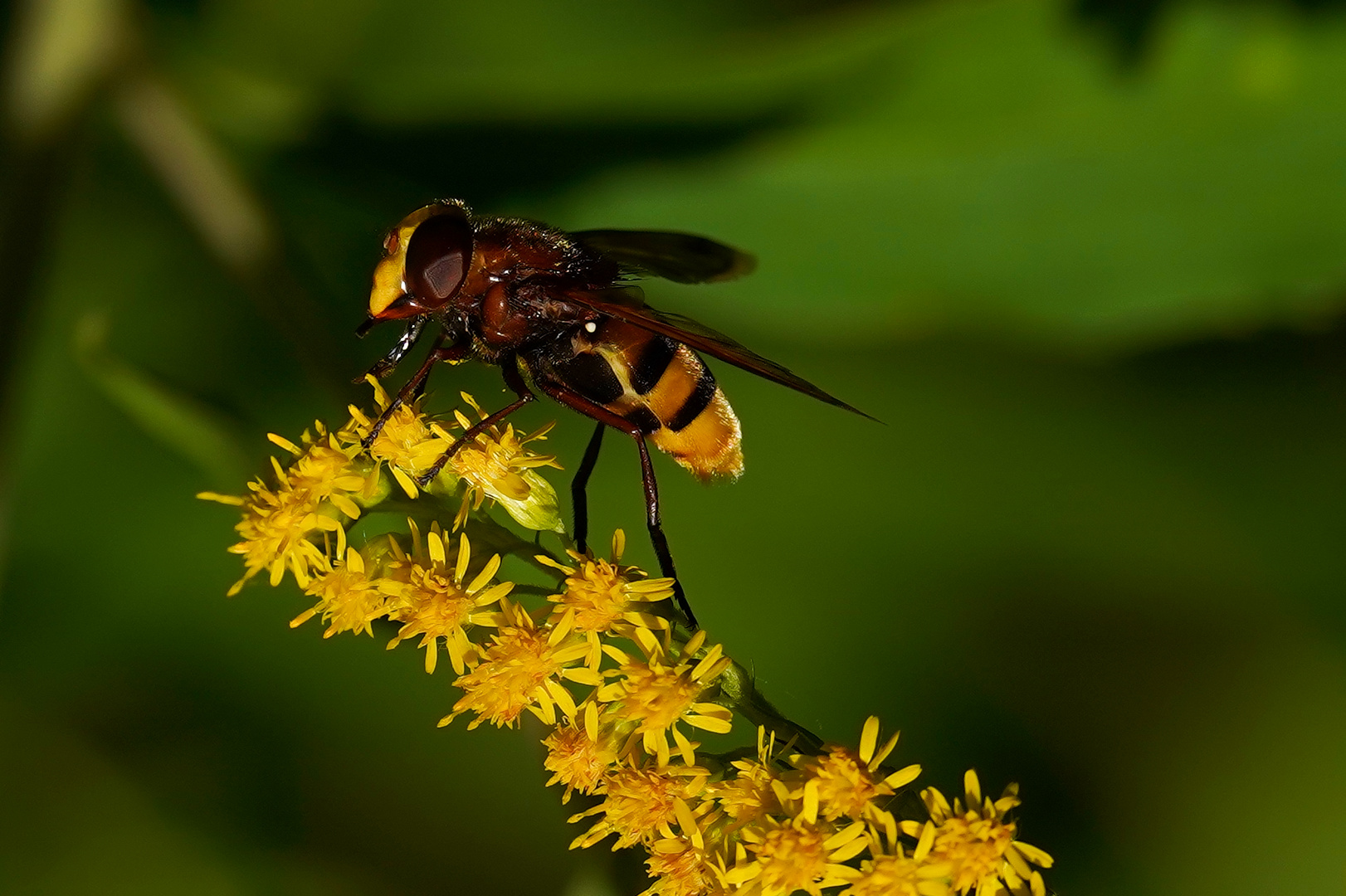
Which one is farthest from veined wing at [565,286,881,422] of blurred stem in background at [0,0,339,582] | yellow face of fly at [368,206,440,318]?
blurred stem in background at [0,0,339,582]

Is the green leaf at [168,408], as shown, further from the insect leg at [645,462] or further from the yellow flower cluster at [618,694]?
the insect leg at [645,462]

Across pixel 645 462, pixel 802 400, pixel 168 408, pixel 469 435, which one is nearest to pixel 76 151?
pixel 168 408

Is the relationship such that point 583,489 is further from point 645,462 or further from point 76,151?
point 76,151

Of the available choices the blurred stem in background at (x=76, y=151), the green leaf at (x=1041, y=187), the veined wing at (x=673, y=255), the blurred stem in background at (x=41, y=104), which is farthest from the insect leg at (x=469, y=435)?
the blurred stem in background at (x=41, y=104)

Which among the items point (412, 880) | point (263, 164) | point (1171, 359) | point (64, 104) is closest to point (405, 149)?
point (263, 164)

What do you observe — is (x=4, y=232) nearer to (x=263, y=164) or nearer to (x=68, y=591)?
(x=263, y=164)

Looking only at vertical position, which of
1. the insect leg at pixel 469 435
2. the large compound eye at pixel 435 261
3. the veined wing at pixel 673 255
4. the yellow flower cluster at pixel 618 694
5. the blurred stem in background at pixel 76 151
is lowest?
the yellow flower cluster at pixel 618 694
